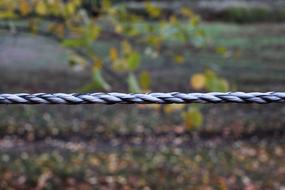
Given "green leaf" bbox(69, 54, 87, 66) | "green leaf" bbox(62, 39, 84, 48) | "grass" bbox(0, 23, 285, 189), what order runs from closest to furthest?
"green leaf" bbox(62, 39, 84, 48) < "green leaf" bbox(69, 54, 87, 66) < "grass" bbox(0, 23, 285, 189)

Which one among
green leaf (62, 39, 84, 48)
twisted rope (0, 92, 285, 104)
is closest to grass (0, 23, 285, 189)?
green leaf (62, 39, 84, 48)

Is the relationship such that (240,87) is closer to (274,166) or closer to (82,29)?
(274,166)

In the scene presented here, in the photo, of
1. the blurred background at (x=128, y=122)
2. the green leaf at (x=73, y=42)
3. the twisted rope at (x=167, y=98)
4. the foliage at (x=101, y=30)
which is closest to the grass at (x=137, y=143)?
the blurred background at (x=128, y=122)

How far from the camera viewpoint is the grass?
4133 mm

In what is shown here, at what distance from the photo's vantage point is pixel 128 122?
19.1ft

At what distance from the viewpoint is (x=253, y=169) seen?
14.6ft

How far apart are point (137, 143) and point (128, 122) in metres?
0.73

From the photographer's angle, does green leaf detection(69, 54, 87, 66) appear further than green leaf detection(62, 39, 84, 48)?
Yes

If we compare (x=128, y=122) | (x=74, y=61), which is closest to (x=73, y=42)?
(x=74, y=61)

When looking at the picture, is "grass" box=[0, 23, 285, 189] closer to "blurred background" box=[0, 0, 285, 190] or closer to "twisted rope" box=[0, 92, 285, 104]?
"blurred background" box=[0, 0, 285, 190]

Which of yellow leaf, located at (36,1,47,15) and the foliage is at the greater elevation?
yellow leaf, located at (36,1,47,15)

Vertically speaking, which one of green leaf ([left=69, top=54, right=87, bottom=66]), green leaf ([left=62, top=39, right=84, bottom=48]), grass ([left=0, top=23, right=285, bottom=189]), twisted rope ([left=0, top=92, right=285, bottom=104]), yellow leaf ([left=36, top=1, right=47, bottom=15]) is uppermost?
twisted rope ([left=0, top=92, right=285, bottom=104])

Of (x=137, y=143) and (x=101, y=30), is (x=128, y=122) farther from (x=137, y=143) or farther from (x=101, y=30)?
(x=101, y=30)

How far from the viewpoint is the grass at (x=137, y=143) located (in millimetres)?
4133
